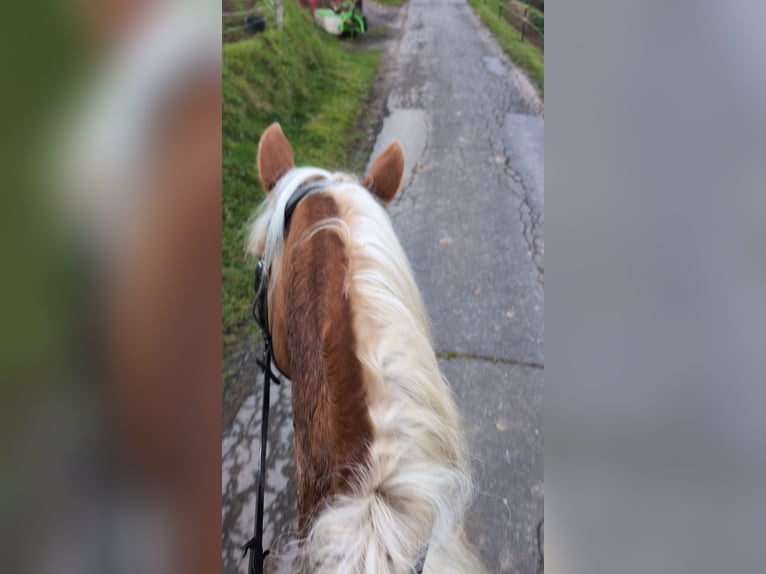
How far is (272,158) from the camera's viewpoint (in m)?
1.00

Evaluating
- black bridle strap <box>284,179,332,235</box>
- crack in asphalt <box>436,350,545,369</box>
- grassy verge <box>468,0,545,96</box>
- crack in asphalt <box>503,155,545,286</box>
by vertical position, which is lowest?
crack in asphalt <box>436,350,545,369</box>

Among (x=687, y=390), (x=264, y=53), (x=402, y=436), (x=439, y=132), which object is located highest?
(x=264, y=53)

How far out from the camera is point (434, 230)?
111 centimetres

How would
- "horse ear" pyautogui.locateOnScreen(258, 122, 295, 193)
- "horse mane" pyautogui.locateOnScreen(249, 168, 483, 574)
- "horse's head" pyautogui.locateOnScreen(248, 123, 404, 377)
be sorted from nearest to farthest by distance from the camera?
"horse mane" pyautogui.locateOnScreen(249, 168, 483, 574)
"horse's head" pyautogui.locateOnScreen(248, 123, 404, 377)
"horse ear" pyautogui.locateOnScreen(258, 122, 295, 193)

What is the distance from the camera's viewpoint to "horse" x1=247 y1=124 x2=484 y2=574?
0.57 meters

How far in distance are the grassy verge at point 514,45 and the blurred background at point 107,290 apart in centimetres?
63

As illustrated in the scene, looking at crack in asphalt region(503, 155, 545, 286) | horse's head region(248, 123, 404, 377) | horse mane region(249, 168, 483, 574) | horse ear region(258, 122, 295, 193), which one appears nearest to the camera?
horse mane region(249, 168, 483, 574)

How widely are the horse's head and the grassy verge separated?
0.42 metres

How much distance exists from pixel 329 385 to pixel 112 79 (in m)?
0.83

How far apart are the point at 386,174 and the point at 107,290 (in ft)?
2.08

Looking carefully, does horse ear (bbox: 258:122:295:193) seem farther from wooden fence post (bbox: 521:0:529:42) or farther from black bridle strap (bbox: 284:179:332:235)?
wooden fence post (bbox: 521:0:529:42)

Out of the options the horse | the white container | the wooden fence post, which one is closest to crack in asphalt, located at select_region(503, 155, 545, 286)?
the wooden fence post

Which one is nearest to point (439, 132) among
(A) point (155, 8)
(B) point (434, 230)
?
(B) point (434, 230)

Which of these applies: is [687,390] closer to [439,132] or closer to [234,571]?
[439,132]
